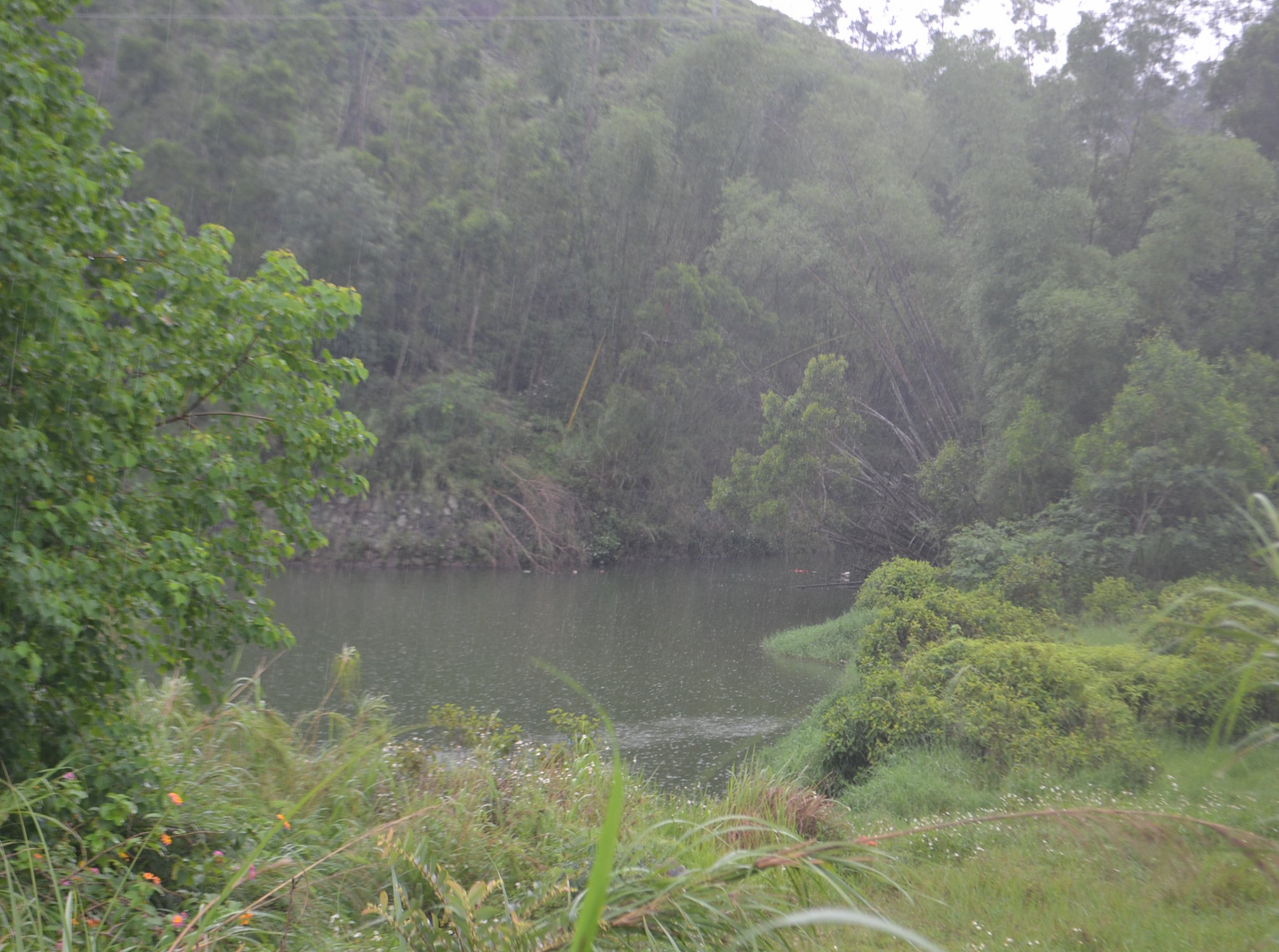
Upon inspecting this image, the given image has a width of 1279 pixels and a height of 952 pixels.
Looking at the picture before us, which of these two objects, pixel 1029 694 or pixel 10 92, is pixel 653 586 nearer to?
pixel 1029 694

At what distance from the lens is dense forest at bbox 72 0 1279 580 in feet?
54.9

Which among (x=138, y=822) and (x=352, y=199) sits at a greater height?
(x=352, y=199)

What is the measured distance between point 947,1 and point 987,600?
2499 cm

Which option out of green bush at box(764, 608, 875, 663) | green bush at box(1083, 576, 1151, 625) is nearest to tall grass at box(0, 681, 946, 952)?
green bush at box(1083, 576, 1151, 625)

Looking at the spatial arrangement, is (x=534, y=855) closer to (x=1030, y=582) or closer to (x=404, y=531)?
(x=1030, y=582)

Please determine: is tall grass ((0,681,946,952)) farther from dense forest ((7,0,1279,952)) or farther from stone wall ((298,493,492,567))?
stone wall ((298,493,492,567))

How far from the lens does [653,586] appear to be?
79.0 feet

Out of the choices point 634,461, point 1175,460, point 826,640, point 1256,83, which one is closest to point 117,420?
point 826,640

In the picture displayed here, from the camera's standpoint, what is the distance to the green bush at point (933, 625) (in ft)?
34.4

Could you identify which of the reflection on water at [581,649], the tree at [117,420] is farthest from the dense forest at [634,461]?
the reflection on water at [581,649]

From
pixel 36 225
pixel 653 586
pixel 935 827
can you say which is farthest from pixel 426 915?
pixel 653 586

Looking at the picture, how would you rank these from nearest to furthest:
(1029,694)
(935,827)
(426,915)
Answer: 1. (935,827)
2. (426,915)
3. (1029,694)

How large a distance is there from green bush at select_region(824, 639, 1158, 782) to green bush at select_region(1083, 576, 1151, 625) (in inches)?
148

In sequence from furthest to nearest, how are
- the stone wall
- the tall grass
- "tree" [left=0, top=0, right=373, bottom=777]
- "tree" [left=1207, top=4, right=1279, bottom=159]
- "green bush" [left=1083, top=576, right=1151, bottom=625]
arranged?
1. the stone wall
2. "tree" [left=1207, top=4, right=1279, bottom=159]
3. "green bush" [left=1083, top=576, right=1151, bottom=625]
4. "tree" [left=0, top=0, right=373, bottom=777]
5. the tall grass
